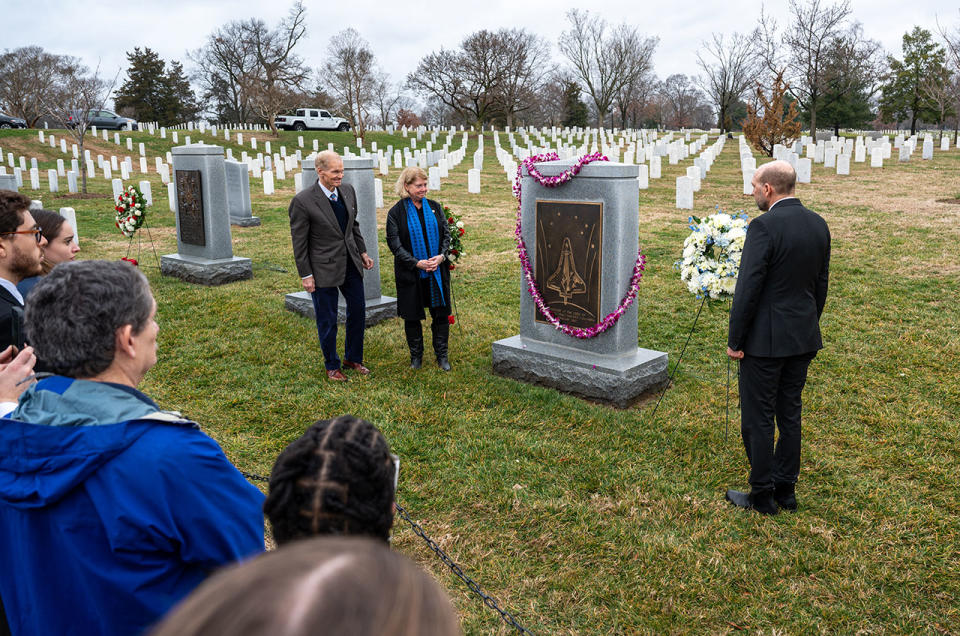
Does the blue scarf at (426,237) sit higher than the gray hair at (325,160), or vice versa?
the gray hair at (325,160)

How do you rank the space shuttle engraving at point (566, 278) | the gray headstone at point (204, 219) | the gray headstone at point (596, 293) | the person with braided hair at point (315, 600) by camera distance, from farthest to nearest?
the gray headstone at point (204, 219)
the space shuttle engraving at point (566, 278)
the gray headstone at point (596, 293)
the person with braided hair at point (315, 600)

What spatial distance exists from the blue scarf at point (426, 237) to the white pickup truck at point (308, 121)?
139 ft

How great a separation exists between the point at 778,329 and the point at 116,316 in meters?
3.61

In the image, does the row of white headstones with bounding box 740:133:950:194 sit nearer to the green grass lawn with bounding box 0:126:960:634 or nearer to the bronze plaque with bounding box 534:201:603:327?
the green grass lawn with bounding box 0:126:960:634

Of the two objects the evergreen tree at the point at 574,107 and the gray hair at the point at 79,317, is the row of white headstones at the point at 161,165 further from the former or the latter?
the evergreen tree at the point at 574,107

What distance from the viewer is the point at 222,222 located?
10891 millimetres

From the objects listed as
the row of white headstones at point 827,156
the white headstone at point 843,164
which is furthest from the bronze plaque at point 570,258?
the white headstone at point 843,164

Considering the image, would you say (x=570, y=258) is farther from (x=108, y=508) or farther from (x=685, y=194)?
(x=685, y=194)

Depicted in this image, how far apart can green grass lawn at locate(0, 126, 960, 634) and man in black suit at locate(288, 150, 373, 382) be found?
20.3 inches

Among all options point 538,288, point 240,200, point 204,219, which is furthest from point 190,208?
point 538,288

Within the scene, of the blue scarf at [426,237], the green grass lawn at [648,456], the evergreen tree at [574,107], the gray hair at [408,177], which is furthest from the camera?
the evergreen tree at [574,107]

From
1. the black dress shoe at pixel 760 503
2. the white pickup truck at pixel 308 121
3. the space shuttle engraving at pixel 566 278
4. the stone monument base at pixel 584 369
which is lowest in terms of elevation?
the black dress shoe at pixel 760 503

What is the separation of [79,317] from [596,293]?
4.77m

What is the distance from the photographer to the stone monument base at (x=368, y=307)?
8.65 meters
